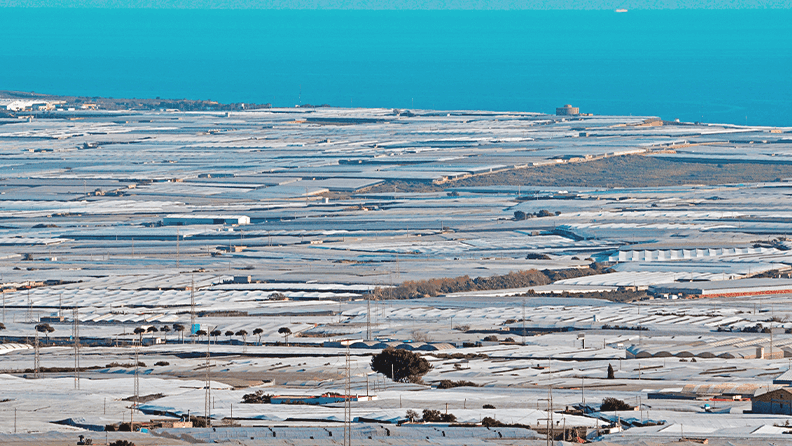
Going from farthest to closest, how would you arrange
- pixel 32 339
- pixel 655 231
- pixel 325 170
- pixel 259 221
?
pixel 325 170 → pixel 259 221 → pixel 655 231 → pixel 32 339

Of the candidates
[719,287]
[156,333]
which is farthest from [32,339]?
[719,287]

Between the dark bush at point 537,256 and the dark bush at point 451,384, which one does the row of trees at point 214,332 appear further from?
the dark bush at point 537,256

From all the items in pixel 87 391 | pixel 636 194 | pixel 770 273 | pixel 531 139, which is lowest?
pixel 87 391

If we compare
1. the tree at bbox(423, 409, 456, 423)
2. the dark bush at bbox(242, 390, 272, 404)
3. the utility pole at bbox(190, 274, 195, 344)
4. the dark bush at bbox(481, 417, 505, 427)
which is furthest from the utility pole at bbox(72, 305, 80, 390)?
the dark bush at bbox(481, 417, 505, 427)

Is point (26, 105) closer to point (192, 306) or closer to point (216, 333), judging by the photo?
point (192, 306)

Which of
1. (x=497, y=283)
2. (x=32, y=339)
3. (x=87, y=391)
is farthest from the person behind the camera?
(x=497, y=283)

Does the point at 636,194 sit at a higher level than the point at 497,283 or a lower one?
higher

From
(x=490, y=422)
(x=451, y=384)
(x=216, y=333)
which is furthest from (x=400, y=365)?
(x=216, y=333)

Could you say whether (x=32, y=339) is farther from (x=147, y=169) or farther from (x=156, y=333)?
(x=147, y=169)
